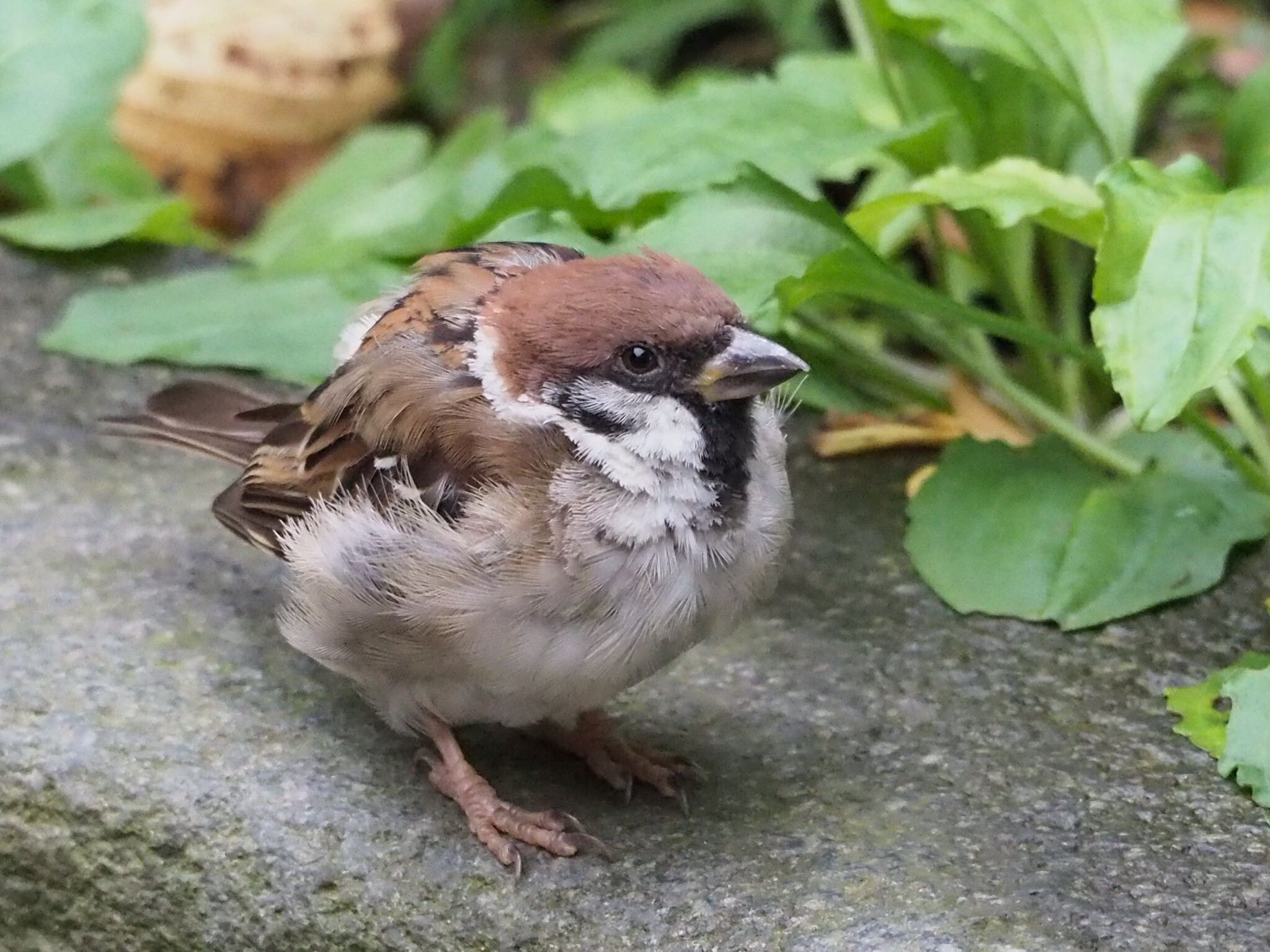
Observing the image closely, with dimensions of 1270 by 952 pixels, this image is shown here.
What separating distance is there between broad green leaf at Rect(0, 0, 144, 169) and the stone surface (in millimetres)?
1057

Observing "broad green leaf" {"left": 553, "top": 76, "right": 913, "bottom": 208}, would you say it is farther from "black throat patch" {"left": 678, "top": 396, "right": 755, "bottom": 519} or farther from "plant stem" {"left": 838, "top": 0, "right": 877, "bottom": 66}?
"black throat patch" {"left": 678, "top": 396, "right": 755, "bottom": 519}

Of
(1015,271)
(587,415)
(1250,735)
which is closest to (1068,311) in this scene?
(1015,271)

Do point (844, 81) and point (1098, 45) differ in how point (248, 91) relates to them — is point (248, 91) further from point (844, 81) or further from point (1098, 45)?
point (1098, 45)

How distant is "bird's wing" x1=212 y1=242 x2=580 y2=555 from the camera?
2.09 meters

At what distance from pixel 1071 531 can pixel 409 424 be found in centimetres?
127

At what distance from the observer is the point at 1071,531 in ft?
9.04

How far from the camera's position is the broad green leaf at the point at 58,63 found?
3475mm

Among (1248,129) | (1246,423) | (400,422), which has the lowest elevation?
(1246,423)

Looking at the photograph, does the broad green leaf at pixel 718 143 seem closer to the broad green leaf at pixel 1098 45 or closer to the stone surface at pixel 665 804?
the broad green leaf at pixel 1098 45

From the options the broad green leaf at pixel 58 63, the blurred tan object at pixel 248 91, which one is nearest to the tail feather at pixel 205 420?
the broad green leaf at pixel 58 63

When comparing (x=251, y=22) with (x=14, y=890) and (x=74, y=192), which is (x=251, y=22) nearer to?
(x=74, y=192)

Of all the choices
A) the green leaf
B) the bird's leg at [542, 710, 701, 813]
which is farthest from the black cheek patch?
the green leaf

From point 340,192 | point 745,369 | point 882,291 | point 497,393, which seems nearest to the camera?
point 745,369

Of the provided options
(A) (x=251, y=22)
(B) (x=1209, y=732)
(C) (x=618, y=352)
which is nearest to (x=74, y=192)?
(A) (x=251, y=22)
